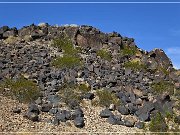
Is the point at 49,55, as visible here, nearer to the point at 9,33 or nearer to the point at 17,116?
the point at 9,33

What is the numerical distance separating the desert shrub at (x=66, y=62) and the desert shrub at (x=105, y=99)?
5.62 m

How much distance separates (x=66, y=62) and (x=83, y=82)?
415cm

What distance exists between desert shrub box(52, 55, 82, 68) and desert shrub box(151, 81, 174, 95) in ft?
22.6

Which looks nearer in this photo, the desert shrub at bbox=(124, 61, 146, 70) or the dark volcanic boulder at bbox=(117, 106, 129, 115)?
the dark volcanic boulder at bbox=(117, 106, 129, 115)

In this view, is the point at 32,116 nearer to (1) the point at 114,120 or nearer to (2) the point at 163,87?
(1) the point at 114,120

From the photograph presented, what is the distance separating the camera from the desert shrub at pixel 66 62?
36228 millimetres

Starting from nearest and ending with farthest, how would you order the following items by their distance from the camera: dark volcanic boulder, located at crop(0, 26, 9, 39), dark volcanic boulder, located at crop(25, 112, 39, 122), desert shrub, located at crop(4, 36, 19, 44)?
dark volcanic boulder, located at crop(25, 112, 39, 122) < desert shrub, located at crop(4, 36, 19, 44) < dark volcanic boulder, located at crop(0, 26, 9, 39)

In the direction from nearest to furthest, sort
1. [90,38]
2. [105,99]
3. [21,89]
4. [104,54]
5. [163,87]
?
[21,89]
[105,99]
[163,87]
[104,54]
[90,38]

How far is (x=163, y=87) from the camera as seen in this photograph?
33.9m

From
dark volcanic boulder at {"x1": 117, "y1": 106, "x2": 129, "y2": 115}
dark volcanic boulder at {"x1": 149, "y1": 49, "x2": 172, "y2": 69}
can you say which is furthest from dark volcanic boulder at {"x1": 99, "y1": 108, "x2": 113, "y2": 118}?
dark volcanic boulder at {"x1": 149, "y1": 49, "x2": 172, "y2": 69}

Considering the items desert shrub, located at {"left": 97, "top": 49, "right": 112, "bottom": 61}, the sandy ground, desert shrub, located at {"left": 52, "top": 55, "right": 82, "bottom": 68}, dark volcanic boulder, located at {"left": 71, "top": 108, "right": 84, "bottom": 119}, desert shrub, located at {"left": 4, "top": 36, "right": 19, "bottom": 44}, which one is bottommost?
the sandy ground

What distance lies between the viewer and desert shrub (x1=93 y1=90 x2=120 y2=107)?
29589mm

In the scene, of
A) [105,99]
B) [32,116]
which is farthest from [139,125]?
[32,116]

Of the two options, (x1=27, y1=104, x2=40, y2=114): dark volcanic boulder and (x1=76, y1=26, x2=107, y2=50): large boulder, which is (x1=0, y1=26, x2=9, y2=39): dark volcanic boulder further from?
(x1=27, y1=104, x2=40, y2=114): dark volcanic boulder
